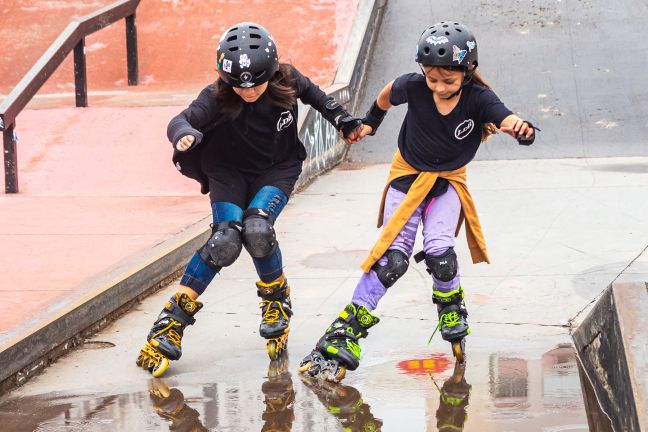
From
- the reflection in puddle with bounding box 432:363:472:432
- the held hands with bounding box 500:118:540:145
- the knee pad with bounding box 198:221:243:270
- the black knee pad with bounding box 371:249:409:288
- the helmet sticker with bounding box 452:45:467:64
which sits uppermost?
the helmet sticker with bounding box 452:45:467:64

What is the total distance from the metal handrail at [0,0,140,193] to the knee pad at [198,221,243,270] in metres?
5.07

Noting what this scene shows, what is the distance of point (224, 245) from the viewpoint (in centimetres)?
501

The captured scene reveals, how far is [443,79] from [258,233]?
3.60ft

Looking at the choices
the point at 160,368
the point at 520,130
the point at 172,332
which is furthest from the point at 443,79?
the point at 160,368

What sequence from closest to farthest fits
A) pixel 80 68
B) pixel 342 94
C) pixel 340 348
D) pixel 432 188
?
pixel 340 348 → pixel 432 188 → pixel 80 68 → pixel 342 94

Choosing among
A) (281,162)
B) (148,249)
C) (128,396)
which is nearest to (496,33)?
(148,249)

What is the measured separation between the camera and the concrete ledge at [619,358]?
382 centimetres

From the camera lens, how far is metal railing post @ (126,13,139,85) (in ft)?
45.6

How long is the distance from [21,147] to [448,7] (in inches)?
260

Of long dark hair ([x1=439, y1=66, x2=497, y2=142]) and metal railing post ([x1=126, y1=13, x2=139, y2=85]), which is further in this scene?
metal railing post ([x1=126, y1=13, x2=139, y2=85])

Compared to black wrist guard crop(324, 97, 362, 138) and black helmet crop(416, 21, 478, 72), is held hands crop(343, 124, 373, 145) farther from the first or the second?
black helmet crop(416, 21, 478, 72)

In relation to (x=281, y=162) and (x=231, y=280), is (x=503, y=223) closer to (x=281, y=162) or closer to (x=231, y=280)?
(x=231, y=280)

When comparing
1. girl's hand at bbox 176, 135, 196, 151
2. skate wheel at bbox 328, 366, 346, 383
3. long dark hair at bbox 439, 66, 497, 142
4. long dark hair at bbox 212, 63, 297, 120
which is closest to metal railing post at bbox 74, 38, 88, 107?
long dark hair at bbox 212, 63, 297, 120

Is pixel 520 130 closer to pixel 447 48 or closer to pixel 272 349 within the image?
pixel 447 48
